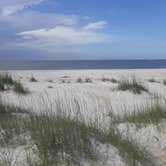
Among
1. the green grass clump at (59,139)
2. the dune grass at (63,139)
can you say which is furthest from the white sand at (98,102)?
the green grass clump at (59,139)

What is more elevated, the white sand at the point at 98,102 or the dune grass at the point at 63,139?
the dune grass at the point at 63,139

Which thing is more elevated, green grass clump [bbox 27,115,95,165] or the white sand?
green grass clump [bbox 27,115,95,165]

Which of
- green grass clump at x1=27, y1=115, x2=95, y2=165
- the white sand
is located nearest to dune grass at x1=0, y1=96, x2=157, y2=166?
green grass clump at x1=27, y1=115, x2=95, y2=165

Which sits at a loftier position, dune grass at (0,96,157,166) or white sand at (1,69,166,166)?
dune grass at (0,96,157,166)

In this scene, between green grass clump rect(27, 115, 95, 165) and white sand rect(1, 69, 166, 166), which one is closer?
green grass clump rect(27, 115, 95, 165)

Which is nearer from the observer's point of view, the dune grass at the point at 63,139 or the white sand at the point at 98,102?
the dune grass at the point at 63,139

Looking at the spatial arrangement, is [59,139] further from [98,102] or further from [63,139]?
[98,102]

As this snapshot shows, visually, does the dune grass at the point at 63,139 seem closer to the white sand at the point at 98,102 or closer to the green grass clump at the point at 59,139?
the green grass clump at the point at 59,139

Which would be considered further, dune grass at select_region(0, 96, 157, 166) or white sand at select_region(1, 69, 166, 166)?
white sand at select_region(1, 69, 166, 166)

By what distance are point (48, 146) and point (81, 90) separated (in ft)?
22.5

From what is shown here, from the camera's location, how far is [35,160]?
9.14ft

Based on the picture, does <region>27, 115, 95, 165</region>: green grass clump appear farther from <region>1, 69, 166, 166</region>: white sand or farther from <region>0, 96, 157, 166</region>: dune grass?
<region>1, 69, 166, 166</region>: white sand

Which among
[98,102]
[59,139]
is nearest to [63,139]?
[59,139]

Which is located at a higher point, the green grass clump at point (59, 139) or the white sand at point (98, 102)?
the green grass clump at point (59, 139)
